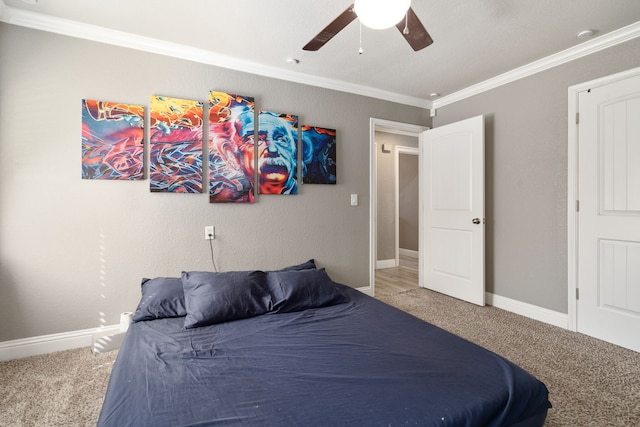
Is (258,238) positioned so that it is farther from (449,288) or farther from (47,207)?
(449,288)

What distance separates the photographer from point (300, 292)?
2.27 metres

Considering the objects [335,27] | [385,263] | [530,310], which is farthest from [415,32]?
[385,263]

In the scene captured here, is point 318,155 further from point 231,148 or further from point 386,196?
point 386,196

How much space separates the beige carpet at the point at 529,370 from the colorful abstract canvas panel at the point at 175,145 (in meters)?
1.44

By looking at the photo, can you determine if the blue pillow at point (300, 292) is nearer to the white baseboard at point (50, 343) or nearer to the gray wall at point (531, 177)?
the white baseboard at point (50, 343)

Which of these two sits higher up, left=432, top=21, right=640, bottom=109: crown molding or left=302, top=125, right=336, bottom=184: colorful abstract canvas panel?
left=432, top=21, right=640, bottom=109: crown molding

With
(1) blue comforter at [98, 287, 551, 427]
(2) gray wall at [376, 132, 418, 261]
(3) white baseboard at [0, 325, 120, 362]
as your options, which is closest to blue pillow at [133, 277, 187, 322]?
(1) blue comforter at [98, 287, 551, 427]

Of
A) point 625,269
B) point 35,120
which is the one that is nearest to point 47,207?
point 35,120

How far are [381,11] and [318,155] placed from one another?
1931mm

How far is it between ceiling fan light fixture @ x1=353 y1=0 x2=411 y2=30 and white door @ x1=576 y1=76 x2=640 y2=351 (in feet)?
7.55

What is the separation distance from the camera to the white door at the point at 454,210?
11.0 ft

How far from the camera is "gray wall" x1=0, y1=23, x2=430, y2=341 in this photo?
7.19ft

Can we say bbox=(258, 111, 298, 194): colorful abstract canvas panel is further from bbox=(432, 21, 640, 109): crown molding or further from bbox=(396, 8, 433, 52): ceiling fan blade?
→ bbox=(432, 21, 640, 109): crown molding

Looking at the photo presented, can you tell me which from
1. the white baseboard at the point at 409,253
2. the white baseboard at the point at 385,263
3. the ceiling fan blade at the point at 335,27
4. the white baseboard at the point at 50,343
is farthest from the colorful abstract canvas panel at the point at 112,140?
the white baseboard at the point at 409,253
